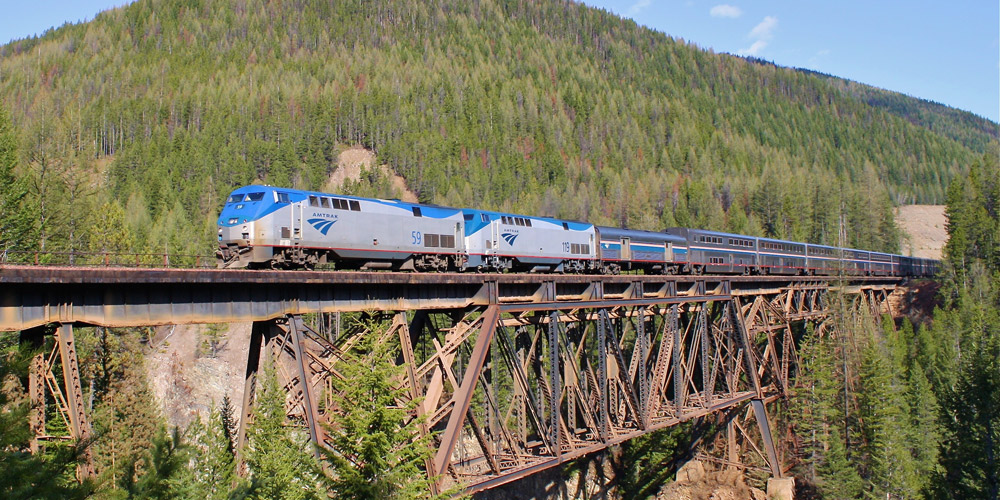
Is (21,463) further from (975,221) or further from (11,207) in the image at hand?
(975,221)

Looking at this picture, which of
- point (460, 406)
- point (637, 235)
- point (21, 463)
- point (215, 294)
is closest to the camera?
point (21, 463)

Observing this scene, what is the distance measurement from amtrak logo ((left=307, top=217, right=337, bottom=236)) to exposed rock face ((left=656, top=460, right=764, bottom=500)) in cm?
3150

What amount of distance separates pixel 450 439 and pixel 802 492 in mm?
33259

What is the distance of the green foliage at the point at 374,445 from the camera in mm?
14289

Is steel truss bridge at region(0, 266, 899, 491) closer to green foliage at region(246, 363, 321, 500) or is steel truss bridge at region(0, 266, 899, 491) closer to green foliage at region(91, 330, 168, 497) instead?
green foliage at region(246, 363, 321, 500)

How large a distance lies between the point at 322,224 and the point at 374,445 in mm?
11801

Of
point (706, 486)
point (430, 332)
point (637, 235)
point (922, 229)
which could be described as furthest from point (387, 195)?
point (922, 229)

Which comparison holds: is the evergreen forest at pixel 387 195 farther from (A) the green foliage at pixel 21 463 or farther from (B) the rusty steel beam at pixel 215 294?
(B) the rusty steel beam at pixel 215 294

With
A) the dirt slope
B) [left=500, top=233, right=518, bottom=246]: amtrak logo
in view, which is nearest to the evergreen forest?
[left=500, top=233, right=518, bottom=246]: amtrak logo

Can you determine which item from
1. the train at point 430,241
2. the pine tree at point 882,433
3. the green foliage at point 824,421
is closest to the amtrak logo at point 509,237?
the train at point 430,241

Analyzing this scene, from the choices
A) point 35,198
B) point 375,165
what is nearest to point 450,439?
point 35,198

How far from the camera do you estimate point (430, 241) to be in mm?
28938

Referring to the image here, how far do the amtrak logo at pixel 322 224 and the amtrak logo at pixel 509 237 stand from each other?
10843 mm

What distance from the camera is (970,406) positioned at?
133 ft
